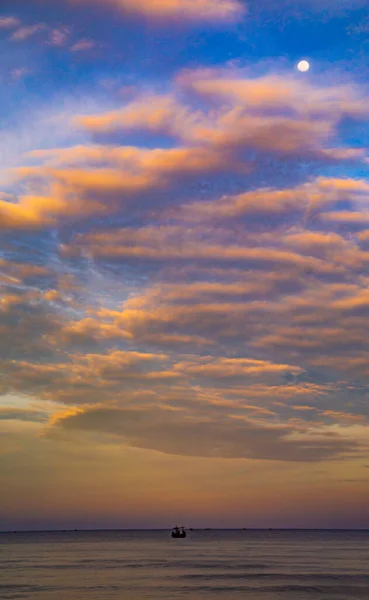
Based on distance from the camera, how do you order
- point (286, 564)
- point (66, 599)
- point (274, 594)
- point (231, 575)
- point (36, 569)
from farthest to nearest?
point (286, 564) → point (36, 569) → point (231, 575) → point (274, 594) → point (66, 599)

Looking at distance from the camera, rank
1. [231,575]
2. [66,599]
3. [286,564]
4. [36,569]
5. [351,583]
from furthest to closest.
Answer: [286,564]
[36,569]
[231,575]
[351,583]
[66,599]

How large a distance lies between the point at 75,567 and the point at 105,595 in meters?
44.7

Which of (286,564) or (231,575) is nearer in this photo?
(231,575)

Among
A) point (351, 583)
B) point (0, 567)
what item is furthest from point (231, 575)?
point (0, 567)

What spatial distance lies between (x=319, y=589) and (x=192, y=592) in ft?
51.9

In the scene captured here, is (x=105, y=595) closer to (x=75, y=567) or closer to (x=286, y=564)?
(x=75, y=567)

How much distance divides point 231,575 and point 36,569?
3450 centimetres

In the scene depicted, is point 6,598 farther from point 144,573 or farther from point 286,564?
point 286,564

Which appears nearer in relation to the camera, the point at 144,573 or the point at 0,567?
the point at 144,573

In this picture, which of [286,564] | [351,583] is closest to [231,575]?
[351,583]

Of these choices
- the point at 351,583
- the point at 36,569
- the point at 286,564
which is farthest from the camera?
the point at 286,564

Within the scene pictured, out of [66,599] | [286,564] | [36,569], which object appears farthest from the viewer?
[286,564]

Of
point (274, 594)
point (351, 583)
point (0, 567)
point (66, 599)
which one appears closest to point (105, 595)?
point (66, 599)

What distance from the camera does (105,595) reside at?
233 ft
